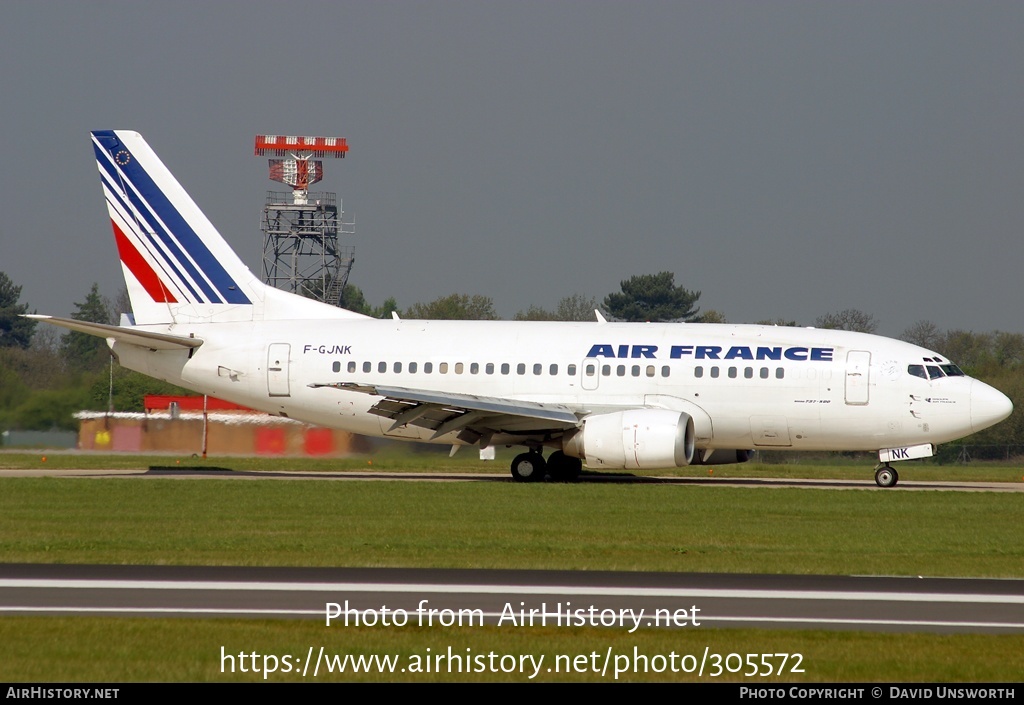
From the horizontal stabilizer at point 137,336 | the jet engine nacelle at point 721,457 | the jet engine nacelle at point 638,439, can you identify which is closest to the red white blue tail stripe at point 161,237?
the horizontal stabilizer at point 137,336

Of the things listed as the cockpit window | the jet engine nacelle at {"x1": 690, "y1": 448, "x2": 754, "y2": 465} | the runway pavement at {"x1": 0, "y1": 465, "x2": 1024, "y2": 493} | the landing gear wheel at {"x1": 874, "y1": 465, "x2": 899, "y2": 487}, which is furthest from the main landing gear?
the cockpit window

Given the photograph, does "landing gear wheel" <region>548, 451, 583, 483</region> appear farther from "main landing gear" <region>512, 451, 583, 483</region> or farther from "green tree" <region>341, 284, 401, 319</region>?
"green tree" <region>341, 284, 401, 319</region>

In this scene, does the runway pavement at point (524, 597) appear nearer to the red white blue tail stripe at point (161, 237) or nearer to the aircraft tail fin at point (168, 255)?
the aircraft tail fin at point (168, 255)

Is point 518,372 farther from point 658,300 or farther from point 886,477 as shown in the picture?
point 658,300

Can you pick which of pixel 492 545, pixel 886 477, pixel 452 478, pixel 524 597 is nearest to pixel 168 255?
pixel 452 478

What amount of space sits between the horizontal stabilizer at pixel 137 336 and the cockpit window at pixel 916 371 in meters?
16.6

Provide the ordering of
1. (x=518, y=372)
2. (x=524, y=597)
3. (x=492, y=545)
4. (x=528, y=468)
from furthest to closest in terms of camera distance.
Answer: (x=518, y=372), (x=528, y=468), (x=492, y=545), (x=524, y=597)

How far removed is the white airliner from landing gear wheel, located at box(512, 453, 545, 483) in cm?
3

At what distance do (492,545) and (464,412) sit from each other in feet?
36.8

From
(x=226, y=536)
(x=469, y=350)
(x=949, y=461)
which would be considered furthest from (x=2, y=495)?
(x=949, y=461)

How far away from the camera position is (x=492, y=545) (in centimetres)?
1706

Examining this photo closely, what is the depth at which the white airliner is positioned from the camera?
92.7 feet

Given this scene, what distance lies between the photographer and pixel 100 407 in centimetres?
3788

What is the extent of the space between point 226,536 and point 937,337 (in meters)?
72.8
